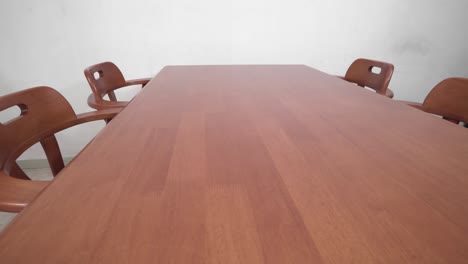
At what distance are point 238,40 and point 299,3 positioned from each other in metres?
0.48

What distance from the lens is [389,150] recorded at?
458mm

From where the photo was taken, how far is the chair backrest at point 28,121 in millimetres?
552

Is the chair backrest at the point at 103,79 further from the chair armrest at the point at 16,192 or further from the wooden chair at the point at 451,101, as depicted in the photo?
the wooden chair at the point at 451,101

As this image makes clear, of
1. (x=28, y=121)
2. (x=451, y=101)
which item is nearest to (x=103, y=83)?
(x=28, y=121)

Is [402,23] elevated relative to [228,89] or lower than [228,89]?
elevated

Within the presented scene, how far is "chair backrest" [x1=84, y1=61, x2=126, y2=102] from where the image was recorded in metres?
0.95

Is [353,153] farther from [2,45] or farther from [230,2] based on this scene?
[2,45]

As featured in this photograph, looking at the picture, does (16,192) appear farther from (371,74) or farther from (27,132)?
(371,74)

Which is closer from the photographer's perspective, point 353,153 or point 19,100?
point 353,153

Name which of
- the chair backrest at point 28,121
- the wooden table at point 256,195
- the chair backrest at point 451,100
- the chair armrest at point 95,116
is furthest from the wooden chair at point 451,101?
the chair backrest at point 28,121

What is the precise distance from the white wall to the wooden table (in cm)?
123

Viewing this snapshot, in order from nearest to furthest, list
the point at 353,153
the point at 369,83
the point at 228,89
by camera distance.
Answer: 1. the point at 353,153
2. the point at 228,89
3. the point at 369,83

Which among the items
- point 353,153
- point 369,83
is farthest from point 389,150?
point 369,83

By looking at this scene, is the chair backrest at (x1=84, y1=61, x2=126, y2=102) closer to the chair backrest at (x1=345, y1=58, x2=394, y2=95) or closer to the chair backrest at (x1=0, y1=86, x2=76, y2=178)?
the chair backrest at (x1=0, y1=86, x2=76, y2=178)
